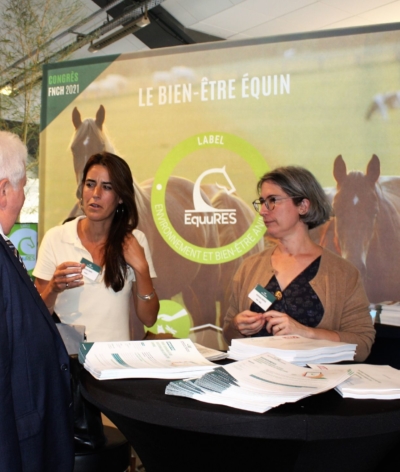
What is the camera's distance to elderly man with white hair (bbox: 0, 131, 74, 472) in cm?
130

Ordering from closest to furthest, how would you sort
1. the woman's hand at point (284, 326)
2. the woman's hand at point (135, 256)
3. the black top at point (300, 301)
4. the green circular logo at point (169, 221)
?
the woman's hand at point (284, 326)
the black top at point (300, 301)
the woman's hand at point (135, 256)
the green circular logo at point (169, 221)

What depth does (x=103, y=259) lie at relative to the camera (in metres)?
2.71

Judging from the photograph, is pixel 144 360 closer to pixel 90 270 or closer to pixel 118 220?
pixel 90 270

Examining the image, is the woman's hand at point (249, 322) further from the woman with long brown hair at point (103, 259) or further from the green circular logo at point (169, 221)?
the green circular logo at point (169, 221)

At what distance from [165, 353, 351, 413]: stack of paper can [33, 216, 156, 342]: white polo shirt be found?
1361mm

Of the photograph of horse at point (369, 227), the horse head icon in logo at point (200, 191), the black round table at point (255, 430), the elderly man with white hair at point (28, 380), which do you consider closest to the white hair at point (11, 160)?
the elderly man with white hair at point (28, 380)

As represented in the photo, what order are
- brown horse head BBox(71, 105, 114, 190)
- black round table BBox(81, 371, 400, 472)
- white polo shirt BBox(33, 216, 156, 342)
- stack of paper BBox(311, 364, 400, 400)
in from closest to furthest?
black round table BBox(81, 371, 400, 472) → stack of paper BBox(311, 364, 400, 400) → white polo shirt BBox(33, 216, 156, 342) → brown horse head BBox(71, 105, 114, 190)

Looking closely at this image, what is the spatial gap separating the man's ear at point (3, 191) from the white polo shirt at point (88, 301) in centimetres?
108

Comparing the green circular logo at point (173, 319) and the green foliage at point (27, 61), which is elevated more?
the green foliage at point (27, 61)

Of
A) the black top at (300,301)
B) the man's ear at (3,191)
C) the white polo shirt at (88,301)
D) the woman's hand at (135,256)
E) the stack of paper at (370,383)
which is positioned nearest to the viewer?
the stack of paper at (370,383)

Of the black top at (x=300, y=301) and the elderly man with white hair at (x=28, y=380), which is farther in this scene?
the black top at (x=300, y=301)

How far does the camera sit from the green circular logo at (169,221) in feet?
11.3

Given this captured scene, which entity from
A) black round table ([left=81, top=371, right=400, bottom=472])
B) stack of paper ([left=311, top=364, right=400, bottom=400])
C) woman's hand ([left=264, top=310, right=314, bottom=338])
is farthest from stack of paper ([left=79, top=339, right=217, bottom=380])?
woman's hand ([left=264, top=310, right=314, bottom=338])

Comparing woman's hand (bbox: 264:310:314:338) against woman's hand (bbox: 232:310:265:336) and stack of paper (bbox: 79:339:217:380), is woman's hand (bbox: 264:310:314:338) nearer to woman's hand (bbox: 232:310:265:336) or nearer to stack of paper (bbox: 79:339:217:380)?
woman's hand (bbox: 232:310:265:336)
